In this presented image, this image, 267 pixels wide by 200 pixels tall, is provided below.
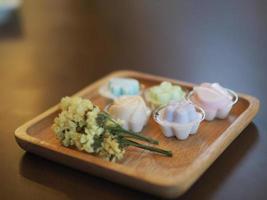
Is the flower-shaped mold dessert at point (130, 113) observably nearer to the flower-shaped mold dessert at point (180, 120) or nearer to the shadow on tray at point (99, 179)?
the flower-shaped mold dessert at point (180, 120)

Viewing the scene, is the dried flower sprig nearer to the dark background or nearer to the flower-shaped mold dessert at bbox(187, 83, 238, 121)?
the dark background

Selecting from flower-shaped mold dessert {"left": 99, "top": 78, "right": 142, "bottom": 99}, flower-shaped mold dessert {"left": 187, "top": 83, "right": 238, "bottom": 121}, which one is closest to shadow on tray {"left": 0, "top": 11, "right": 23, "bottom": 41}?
flower-shaped mold dessert {"left": 99, "top": 78, "right": 142, "bottom": 99}

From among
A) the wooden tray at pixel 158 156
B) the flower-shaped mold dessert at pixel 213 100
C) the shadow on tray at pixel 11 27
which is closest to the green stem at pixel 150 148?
the wooden tray at pixel 158 156

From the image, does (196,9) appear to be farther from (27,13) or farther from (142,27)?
(27,13)

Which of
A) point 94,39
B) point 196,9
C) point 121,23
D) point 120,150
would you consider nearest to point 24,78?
point 94,39

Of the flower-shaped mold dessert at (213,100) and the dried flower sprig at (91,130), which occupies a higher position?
the flower-shaped mold dessert at (213,100)

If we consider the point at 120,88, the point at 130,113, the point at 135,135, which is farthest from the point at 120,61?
the point at 135,135
